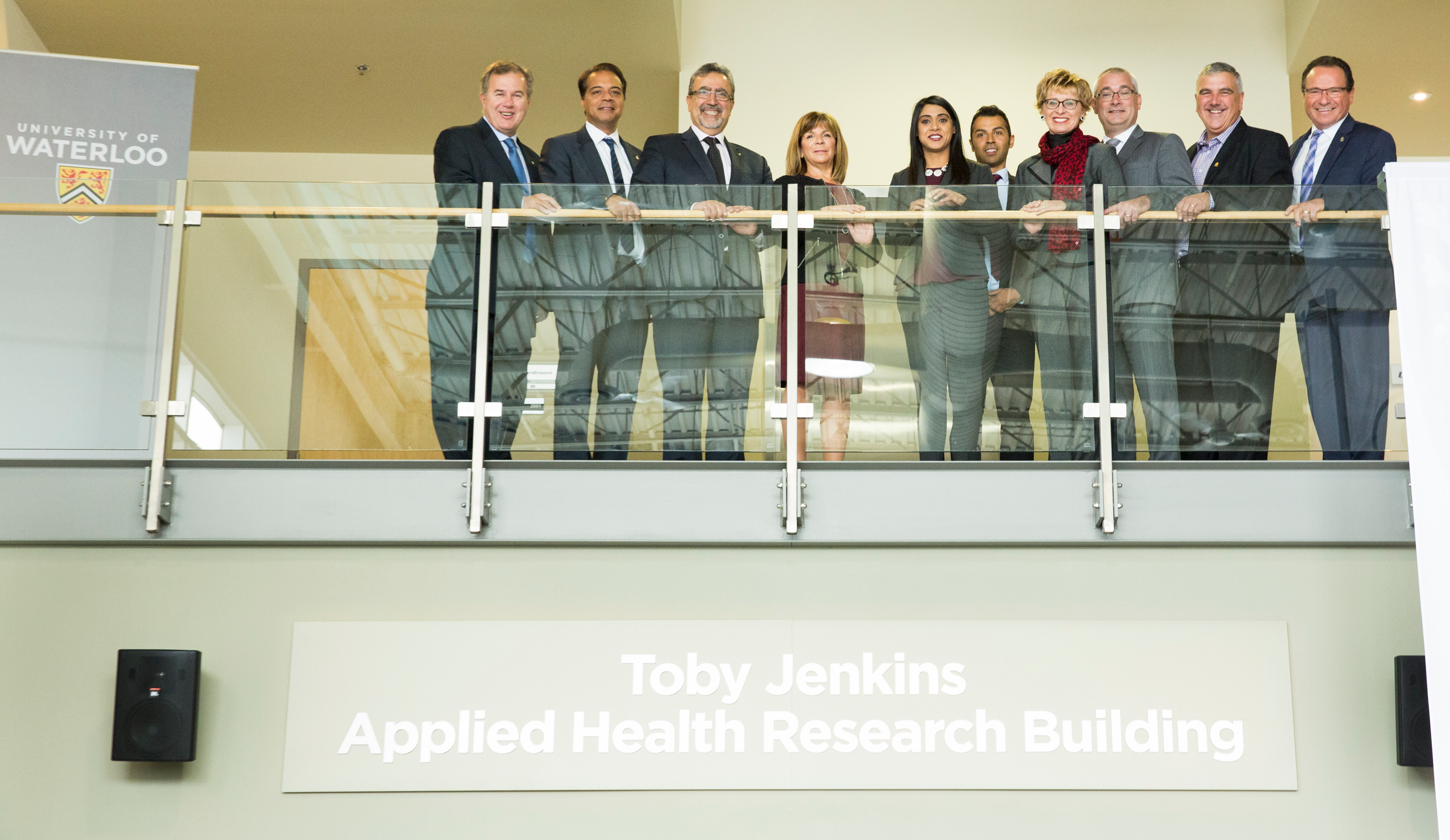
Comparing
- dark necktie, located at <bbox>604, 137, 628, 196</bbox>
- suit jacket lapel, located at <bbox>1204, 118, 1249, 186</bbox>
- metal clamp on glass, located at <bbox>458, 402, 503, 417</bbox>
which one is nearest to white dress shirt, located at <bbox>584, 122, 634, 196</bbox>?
dark necktie, located at <bbox>604, 137, 628, 196</bbox>

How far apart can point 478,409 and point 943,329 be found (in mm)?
1620

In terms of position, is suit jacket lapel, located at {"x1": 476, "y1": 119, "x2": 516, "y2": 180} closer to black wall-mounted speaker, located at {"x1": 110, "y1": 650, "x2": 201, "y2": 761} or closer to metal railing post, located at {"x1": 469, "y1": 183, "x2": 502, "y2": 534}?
metal railing post, located at {"x1": 469, "y1": 183, "x2": 502, "y2": 534}

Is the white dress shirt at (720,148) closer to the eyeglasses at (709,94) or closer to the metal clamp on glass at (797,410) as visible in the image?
the eyeglasses at (709,94)

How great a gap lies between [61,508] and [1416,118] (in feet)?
27.7

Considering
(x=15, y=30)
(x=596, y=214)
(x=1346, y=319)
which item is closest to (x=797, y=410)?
(x=596, y=214)

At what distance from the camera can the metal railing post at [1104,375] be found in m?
4.52

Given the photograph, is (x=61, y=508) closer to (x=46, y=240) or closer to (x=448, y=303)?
(x=46, y=240)

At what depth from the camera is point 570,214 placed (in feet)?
15.2

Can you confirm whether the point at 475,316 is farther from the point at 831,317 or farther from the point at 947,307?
the point at 947,307

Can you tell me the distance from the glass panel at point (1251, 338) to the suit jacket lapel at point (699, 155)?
1.54m

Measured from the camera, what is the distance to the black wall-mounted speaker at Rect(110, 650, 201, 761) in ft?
14.4

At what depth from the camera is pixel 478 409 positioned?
14.9 feet

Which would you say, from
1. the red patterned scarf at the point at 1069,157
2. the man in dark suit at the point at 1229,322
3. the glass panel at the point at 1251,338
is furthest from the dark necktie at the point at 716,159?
the man in dark suit at the point at 1229,322

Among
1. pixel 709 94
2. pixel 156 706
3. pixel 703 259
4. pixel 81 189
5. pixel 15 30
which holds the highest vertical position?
pixel 15 30
